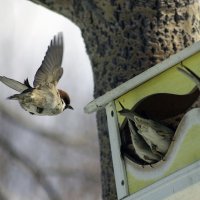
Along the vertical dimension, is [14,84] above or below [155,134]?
below

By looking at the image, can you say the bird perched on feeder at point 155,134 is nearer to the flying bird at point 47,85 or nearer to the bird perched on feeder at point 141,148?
the bird perched on feeder at point 141,148

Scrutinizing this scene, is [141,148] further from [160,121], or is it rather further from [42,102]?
[42,102]

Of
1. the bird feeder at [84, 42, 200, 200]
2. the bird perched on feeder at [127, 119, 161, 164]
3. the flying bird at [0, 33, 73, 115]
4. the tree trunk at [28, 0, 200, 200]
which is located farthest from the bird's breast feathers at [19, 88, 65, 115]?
the bird perched on feeder at [127, 119, 161, 164]

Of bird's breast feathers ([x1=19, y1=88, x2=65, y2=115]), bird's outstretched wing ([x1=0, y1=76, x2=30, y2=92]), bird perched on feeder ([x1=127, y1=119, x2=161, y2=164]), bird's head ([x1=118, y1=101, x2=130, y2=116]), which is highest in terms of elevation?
bird's head ([x1=118, y1=101, x2=130, y2=116])

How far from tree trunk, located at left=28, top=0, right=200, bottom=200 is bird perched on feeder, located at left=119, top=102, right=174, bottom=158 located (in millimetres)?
408

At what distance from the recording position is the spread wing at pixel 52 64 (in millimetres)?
3424

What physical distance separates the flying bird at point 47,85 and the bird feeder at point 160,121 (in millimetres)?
636

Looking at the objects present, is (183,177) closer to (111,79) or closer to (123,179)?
(123,179)

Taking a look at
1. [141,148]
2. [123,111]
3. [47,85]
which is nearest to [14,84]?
[47,85]

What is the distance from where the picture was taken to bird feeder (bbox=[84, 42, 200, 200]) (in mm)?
2434

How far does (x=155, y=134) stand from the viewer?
8.16 ft

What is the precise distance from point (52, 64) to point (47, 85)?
78mm

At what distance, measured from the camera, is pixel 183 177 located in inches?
93.6

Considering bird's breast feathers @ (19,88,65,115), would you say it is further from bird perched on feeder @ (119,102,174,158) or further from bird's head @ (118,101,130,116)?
bird perched on feeder @ (119,102,174,158)
